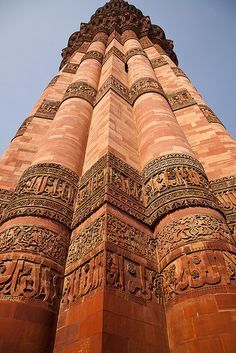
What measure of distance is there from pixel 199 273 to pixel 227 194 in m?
2.20

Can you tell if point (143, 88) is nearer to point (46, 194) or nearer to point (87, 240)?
point (46, 194)

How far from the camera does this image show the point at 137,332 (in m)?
2.76

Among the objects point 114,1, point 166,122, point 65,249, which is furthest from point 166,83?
point 114,1

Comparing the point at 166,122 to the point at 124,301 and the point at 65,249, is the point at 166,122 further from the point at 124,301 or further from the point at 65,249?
the point at 124,301

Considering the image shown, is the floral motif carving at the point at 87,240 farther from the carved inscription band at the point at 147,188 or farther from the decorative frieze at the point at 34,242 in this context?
the carved inscription band at the point at 147,188

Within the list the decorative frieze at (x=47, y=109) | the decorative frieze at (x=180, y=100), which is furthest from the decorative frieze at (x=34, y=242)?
the decorative frieze at (x=180, y=100)

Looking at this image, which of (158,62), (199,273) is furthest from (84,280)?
(158,62)

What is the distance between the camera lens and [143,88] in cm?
758

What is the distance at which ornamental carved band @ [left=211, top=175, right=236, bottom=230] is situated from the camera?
4.38 meters

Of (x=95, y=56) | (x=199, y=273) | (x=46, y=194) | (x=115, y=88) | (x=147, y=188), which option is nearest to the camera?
(x=199, y=273)

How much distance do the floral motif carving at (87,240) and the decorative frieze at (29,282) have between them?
0.35 m

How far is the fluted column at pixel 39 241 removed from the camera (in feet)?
9.73

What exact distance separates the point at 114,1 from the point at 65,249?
59.3 ft

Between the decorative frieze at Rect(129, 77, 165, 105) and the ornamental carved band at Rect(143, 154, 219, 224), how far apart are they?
3208 mm
